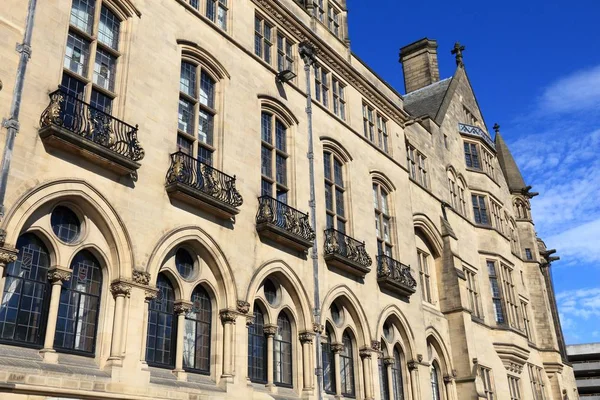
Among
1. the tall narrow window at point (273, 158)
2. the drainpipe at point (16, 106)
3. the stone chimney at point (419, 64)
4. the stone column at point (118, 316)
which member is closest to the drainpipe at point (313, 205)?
the tall narrow window at point (273, 158)

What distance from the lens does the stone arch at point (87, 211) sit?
38.3ft

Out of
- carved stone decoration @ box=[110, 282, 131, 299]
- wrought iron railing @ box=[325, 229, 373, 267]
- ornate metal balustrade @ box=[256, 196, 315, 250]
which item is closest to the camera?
carved stone decoration @ box=[110, 282, 131, 299]

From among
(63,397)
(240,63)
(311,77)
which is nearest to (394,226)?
(311,77)

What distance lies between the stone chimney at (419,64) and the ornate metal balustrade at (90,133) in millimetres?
30560

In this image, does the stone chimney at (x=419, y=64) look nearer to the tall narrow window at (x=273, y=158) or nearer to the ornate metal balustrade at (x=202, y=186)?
the tall narrow window at (x=273, y=158)

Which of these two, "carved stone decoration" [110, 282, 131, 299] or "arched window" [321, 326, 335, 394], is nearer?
"carved stone decoration" [110, 282, 131, 299]

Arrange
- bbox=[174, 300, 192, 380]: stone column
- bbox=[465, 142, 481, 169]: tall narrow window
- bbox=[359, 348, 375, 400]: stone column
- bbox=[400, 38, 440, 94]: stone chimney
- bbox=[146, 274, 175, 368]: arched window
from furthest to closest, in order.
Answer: bbox=[400, 38, 440, 94]: stone chimney < bbox=[465, 142, 481, 169]: tall narrow window < bbox=[359, 348, 375, 400]: stone column < bbox=[174, 300, 192, 380]: stone column < bbox=[146, 274, 175, 368]: arched window

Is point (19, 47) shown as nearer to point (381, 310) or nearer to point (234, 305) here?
point (234, 305)

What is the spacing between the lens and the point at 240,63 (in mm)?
19078

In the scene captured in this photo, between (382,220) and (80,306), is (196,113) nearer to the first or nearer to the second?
(80,306)

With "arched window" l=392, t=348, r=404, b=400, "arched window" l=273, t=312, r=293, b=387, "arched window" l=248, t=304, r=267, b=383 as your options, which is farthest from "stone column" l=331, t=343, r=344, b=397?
"arched window" l=392, t=348, r=404, b=400

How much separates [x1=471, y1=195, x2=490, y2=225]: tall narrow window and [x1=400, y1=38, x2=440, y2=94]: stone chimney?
10.1 meters

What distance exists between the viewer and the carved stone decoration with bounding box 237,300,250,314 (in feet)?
52.5

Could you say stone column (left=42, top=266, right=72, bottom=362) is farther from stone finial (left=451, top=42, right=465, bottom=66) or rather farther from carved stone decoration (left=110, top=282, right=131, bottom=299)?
stone finial (left=451, top=42, right=465, bottom=66)
